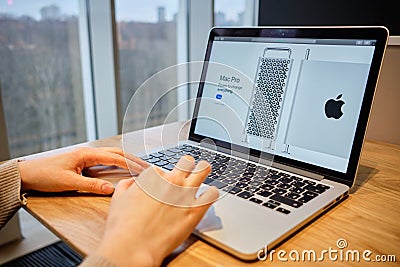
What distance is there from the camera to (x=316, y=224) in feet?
1.82

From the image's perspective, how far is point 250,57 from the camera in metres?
0.82

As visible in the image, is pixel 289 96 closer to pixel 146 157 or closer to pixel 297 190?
pixel 297 190

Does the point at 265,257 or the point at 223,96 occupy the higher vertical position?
the point at 223,96

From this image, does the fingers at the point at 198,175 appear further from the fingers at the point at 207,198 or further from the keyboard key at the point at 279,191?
the keyboard key at the point at 279,191

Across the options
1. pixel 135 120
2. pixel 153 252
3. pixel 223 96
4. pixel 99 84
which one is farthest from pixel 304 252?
pixel 99 84

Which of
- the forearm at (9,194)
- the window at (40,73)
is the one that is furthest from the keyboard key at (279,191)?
the window at (40,73)

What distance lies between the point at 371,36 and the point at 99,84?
121 cm

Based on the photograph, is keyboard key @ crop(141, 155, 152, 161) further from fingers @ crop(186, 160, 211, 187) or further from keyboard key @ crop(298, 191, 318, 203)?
keyboard key @ crop(298, 191, 318, 203)

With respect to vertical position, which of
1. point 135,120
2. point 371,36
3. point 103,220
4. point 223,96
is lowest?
point 135,120

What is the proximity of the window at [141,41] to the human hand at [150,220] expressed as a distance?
962mm

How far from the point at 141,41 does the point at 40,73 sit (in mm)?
526

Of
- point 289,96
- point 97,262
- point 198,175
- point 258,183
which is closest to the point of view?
point 97,262

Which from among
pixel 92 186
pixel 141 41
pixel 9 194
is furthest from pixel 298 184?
pixel 141 41

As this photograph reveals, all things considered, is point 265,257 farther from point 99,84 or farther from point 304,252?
point 99,84
